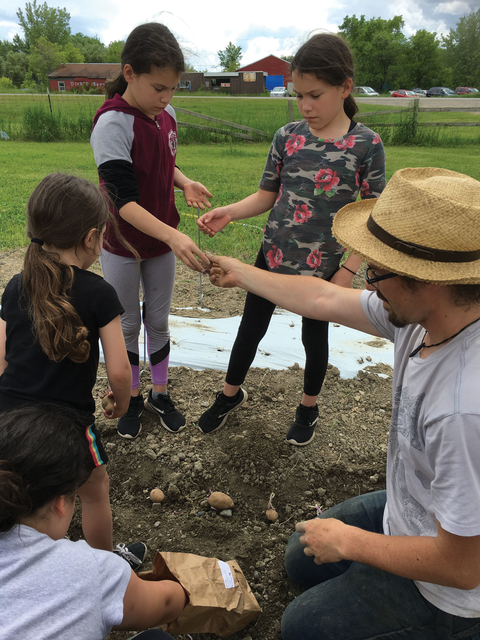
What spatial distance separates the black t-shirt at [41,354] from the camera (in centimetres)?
140

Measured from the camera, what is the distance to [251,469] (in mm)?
2191

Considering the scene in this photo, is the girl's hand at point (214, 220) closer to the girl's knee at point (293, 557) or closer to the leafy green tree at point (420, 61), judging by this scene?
the girl's knee at point (293, 557)

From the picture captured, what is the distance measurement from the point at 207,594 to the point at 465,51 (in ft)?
198

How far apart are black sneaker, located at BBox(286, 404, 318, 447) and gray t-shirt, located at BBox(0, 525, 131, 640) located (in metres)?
1.41

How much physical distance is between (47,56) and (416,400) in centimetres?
5373

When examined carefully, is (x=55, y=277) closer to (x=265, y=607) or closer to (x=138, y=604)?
(x=138, y=604)

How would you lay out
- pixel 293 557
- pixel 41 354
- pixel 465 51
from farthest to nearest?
pixel 465 51 < pixel 293 557 < pixel 41 354

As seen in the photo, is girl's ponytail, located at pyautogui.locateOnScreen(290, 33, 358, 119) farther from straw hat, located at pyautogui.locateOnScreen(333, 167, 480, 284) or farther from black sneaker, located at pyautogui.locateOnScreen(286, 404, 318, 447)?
black sneaker, located at pyautogui.locateOnScreen(286, 404, 318, 447)

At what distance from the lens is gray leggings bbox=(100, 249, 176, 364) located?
2.18 m

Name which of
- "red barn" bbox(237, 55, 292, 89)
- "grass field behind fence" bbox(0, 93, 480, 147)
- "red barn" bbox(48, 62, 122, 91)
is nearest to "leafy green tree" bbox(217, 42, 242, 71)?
"red barn" bbox(237, 55, 292, 89)

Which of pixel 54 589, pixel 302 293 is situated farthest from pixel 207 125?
pixel 54 589

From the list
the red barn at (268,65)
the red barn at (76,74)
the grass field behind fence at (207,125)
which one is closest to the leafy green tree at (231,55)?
the red barn at (268,65)

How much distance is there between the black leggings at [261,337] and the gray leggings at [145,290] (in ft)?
1.32

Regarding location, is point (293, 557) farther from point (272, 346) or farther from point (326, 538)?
point (272, 346)
